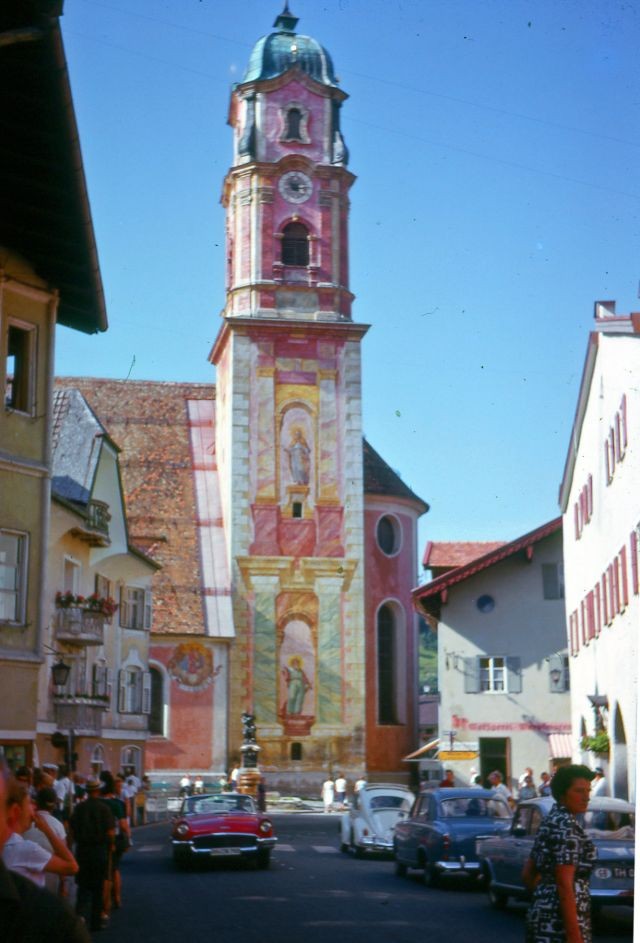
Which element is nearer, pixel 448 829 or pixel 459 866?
pixel 459 866

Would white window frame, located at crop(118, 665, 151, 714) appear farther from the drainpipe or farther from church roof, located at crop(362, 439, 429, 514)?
the drainpipe

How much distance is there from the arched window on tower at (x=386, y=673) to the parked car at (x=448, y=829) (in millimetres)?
37867

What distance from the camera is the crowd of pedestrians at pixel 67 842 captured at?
160 inches

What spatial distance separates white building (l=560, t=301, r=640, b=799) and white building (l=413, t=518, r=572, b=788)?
8003mm

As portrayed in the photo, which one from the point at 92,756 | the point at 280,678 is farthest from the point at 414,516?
the point at 92,756

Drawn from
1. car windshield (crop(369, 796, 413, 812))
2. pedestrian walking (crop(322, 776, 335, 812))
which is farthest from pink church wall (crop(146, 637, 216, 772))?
car windshield (crop(369, 796, 413, 812))

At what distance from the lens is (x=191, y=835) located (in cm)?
2566

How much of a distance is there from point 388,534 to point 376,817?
34.4 m

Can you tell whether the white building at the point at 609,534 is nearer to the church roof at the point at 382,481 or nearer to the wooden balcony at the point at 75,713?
the wooden balcony at the point at 75,713

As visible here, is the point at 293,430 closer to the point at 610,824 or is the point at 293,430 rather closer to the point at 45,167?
the point at 45,167

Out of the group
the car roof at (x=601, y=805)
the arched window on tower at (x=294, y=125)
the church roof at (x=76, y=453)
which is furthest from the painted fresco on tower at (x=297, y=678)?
the car roof at (x=601, y=805)

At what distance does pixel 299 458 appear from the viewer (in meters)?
60.3

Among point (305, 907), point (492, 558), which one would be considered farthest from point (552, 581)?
point (305, 907)

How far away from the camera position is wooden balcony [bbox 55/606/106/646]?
36.5 m
